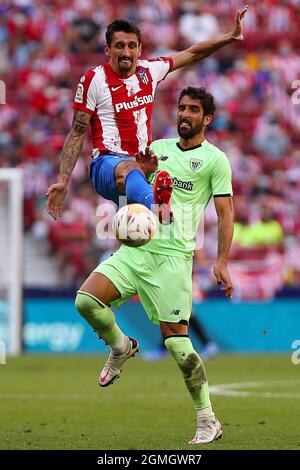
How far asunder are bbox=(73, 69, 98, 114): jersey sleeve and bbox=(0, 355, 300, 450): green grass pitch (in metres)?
2.85

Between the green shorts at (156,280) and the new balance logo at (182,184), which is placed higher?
the new balance logo at (182,184)

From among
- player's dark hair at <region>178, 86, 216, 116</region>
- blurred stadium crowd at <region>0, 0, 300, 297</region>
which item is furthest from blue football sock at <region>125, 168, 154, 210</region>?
blurred stadium crowd at <region>0, 0, 300, 297</region>

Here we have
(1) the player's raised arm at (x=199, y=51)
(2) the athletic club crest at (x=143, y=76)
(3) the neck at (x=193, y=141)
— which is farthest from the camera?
(1) the player's raised arm at (x=199, y=51)

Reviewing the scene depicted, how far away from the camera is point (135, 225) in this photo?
915 centimetres

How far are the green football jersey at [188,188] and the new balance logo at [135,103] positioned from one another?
52cm

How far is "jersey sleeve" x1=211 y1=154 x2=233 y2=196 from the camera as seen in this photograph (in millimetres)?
9953

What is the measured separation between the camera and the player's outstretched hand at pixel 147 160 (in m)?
9.70

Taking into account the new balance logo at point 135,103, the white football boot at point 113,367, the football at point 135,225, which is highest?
the new balance logo at point 135,103

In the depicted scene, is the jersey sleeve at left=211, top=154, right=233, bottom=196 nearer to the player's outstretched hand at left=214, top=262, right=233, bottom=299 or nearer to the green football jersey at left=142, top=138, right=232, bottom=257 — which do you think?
the green football jersey at left=142, top=138, right=232, bottom=257

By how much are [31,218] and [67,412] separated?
10699mm

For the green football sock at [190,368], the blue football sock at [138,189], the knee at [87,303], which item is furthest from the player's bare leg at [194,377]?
the blue football sock at [138,189]

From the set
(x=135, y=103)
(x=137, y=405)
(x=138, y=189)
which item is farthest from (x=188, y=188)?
(x=137, y=405)

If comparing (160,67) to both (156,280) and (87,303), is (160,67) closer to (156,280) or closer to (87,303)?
(156,280)

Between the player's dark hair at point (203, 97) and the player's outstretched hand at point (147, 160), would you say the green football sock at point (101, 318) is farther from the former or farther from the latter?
the player's dark hair at point (203, 97)
